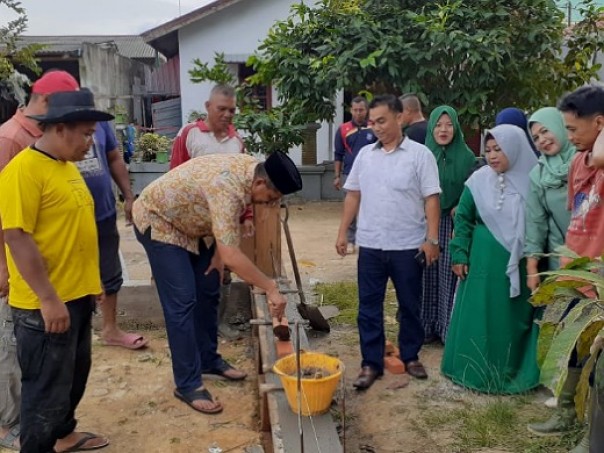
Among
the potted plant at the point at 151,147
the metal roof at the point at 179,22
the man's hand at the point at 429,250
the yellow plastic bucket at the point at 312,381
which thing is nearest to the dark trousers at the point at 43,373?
the yellow plastic bucket at the point at 312,381

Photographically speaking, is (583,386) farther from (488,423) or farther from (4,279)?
(4,279)

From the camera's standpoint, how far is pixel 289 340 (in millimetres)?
3834

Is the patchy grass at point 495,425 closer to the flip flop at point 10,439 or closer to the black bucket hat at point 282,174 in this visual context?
the black bucket hat at point 282,174

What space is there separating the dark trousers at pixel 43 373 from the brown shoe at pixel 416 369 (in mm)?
2110

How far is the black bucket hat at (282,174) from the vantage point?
3.07 metres

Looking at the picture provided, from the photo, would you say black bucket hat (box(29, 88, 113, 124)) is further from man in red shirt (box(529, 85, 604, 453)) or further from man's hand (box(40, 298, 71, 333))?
man in red shirt (box(529, 85, 604, 453))

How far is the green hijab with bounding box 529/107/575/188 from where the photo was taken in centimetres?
347

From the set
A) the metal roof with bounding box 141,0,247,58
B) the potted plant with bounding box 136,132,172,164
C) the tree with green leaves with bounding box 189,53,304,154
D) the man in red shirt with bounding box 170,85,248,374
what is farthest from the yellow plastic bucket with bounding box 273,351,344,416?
the metal roof with bounding box 141,0,247,58

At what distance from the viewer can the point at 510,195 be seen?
12.4 ft

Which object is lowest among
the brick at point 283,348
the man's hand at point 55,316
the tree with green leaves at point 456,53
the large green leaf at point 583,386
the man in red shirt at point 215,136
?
the brick at point 283,348

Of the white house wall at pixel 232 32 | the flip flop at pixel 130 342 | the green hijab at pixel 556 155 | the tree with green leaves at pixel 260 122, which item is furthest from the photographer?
the white house wall at pixel 232 32

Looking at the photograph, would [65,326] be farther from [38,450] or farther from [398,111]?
[398,111]

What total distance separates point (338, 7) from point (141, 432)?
23.0ft

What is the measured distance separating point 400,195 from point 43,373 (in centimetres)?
214
